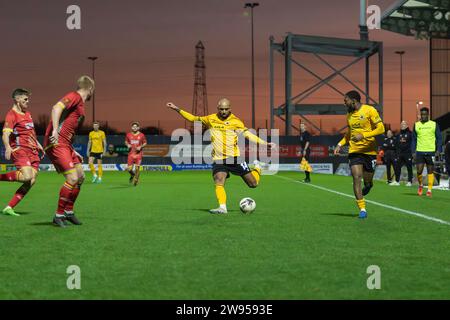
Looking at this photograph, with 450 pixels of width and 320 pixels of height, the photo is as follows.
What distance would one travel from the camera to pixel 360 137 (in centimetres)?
1088

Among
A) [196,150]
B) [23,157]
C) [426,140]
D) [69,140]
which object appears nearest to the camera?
[69,140]

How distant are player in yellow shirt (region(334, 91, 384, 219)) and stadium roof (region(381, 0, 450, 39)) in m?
37.4

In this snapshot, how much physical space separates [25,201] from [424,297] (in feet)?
40.3

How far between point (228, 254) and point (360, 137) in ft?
15.5

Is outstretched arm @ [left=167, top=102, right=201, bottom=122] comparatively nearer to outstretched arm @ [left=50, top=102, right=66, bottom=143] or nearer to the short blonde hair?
the short blonde hair

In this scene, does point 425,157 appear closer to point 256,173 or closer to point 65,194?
point 256,173

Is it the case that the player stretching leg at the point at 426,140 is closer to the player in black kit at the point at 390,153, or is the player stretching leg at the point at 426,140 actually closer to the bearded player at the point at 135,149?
the player in black kit at the point at 390,153

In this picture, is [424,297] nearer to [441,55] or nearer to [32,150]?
[32,150]

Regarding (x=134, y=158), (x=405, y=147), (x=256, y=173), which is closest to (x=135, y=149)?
(x=134, y=158)

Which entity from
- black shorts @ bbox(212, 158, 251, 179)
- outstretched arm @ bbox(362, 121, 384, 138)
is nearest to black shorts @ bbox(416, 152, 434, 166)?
outstretched arm @ bbox(362, 121, 384, 138)

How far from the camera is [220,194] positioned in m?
11.8

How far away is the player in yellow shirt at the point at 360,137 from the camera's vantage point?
35.9 feet

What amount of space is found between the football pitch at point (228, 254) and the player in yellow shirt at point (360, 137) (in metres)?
0.64

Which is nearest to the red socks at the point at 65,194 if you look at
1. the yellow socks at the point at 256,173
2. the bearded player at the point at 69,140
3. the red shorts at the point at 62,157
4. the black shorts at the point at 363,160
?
the bearded player at the point at 69,140
